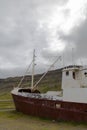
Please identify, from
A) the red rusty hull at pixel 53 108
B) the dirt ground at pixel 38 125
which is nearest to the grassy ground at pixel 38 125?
the dirt ground at pixel 38 125

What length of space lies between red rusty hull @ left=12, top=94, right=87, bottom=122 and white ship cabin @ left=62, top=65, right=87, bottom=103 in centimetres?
69

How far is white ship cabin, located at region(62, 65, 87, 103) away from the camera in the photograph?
31.5 meters

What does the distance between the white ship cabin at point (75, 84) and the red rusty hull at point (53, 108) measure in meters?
0.69

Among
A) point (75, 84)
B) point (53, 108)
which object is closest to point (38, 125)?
point (53, 108)

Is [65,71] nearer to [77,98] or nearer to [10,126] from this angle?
[77,98]

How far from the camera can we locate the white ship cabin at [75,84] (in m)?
31.5

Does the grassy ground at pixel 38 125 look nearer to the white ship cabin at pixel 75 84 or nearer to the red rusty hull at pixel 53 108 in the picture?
the red rusty hull at pixel 53 108

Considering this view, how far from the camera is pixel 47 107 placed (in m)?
36.1

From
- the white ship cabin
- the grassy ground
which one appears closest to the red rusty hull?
the white ship cabin

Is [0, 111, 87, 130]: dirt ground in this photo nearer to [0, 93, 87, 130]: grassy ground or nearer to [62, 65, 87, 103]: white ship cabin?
[0, 93, 87, 130]: grassy ground

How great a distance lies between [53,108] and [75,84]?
398 cm

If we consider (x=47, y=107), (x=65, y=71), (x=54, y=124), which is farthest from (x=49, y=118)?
(x=65, y=71)

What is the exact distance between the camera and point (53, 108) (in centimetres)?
3512

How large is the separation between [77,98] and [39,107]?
24.0 feet
